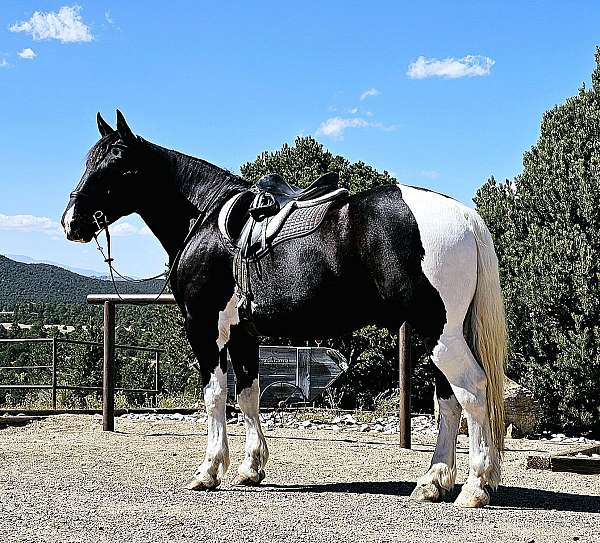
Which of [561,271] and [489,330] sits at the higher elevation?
[561,271]

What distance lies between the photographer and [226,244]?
5.81 meters

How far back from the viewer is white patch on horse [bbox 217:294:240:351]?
5.81 metres

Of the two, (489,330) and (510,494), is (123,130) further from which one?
(510,494)

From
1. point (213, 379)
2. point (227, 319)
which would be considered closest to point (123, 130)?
point (227, 319)

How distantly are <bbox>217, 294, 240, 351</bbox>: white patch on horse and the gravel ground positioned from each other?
102 centimetres

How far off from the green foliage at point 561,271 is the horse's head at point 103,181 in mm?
6295

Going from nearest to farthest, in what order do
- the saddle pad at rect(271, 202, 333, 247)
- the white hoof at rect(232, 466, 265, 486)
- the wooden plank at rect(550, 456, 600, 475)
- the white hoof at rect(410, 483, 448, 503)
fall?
the white hoof at rect(410, 483, 448, 503) < the saddle pad at rect(271, 202, 333, 247) < the white hoof at rect(232, 466, 265, 486) < the wooden plank at rect(550, 456, 600, 475)

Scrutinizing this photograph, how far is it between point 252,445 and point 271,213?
164cm

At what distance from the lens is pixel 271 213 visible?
5.71m

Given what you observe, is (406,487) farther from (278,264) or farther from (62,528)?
(62,528)

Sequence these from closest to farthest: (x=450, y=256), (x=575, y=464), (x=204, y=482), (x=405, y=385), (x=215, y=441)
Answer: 1. (x=450, y=256)
2. (x=204, y=482)
3. (x=215, y=441)
4. (x=575, y=464)
5. (x=405, y=385)

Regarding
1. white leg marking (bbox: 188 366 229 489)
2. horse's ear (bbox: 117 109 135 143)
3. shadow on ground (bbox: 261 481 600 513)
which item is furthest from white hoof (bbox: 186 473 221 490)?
horse's ear (bbox: 117 109 135 143)

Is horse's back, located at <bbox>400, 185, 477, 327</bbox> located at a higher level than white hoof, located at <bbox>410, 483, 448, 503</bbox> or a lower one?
higher

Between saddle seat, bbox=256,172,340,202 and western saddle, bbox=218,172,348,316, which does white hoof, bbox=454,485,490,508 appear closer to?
western saddle, bbox=218,172,348,316
